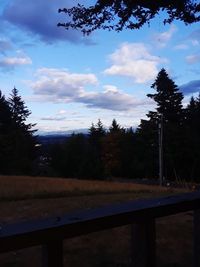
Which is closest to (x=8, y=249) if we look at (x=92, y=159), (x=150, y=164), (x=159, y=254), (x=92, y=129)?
(x=159, y=254)

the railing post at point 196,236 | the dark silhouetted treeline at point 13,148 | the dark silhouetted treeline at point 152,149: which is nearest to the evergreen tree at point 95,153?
the dark silhouetted treeline at point 152,149

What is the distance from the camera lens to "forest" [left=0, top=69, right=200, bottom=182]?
267 ft

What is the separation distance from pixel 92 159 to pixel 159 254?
237 ft

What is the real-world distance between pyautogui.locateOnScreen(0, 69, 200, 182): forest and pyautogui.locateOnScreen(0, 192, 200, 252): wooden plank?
71152 millimetres

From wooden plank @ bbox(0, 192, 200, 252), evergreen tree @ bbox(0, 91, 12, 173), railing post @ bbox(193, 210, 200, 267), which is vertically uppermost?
evergreen tree @ bbox(0, 91, 12, 173)

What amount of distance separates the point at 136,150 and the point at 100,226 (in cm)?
8879

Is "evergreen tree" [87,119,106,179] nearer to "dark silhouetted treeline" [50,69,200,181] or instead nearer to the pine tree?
"dark silhouetted treeline" [50,69,200,181]

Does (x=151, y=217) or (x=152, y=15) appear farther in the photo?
(x=152, y=15)

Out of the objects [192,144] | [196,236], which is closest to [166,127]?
[192,144]

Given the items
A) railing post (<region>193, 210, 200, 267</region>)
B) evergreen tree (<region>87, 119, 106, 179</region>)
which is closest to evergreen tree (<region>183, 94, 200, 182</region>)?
evergreen tree (<region>87, 119, 106, 179</region>)

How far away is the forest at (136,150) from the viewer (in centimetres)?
8138

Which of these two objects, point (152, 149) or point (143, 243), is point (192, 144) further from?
point (143, 243)

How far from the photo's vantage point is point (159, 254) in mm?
7574

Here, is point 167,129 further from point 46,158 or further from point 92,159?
point 46,158
